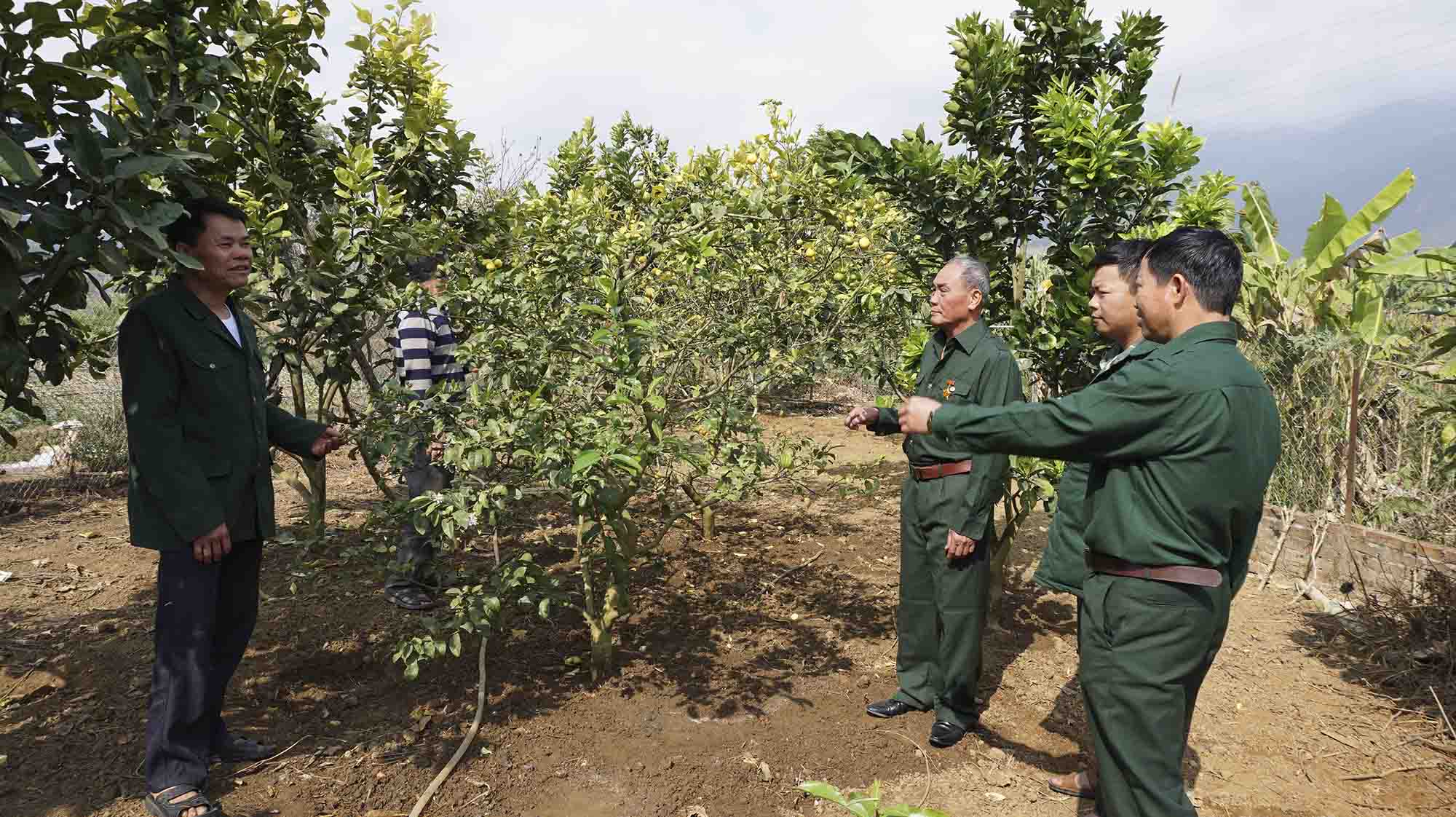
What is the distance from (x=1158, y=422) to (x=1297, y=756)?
2235 millimetres

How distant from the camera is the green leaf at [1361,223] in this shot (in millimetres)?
6480

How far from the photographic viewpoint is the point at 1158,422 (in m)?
2.06

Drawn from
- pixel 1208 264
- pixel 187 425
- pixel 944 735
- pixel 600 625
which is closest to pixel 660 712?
pixel 600 625

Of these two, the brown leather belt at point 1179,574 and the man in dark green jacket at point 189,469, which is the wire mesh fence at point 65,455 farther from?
the brown leather belt at point 1179,574

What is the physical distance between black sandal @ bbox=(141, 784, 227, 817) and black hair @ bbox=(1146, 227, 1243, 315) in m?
3.20

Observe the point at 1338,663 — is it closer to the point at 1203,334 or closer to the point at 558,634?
the point at 1203,334

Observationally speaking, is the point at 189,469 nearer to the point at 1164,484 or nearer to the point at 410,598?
the point at 410,598

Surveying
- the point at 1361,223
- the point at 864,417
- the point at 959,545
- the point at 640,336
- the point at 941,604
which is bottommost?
the point at 941,604

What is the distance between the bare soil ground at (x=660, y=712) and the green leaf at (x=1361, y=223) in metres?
3.36

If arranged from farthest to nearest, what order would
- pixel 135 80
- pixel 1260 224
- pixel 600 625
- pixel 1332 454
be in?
pixel 1260 224, pixel 1332 454, pixel 600 625, pixel 135 80

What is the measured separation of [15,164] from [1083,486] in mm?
3162

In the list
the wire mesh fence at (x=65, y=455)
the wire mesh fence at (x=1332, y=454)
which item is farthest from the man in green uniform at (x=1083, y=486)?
the wire mesh fence at (x=65, y=455)

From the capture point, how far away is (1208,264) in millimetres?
2158

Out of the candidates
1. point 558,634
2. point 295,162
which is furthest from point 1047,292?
point 295,162
